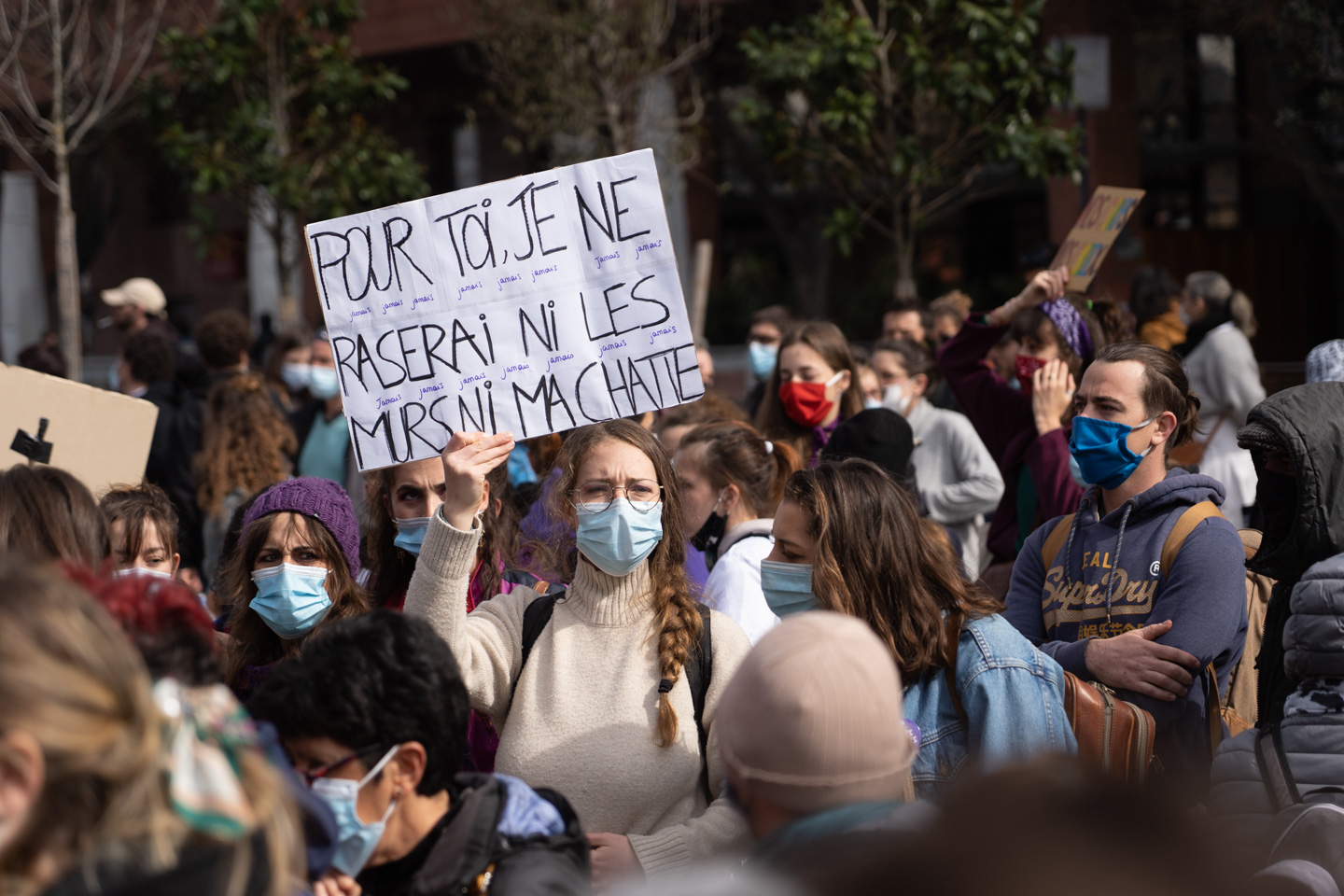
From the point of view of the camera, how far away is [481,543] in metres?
4.26

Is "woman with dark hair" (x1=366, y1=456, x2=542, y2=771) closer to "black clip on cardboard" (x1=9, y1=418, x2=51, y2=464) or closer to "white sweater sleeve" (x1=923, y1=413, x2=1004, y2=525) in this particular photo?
"black clip on cardboard" (x1=9, y1=418, x2=51, y2=464)

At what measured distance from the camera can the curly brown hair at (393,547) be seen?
167 inches

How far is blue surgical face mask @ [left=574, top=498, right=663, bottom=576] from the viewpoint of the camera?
347 cm

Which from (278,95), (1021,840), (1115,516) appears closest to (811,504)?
(1115,516)

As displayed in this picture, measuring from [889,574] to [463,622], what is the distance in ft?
3.48

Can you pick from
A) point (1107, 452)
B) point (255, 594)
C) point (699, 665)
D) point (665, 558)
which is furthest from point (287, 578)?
point (1107, 452)

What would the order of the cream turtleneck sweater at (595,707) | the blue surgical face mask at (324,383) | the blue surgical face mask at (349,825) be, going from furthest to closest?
the blue surgical face mask at (324,383) → the cream turtleneck sweater at (595,707) → the blue surgical face mask at (349,825)

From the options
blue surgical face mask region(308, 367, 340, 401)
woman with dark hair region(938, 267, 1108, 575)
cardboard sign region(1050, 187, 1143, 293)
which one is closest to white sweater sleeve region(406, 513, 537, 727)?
woman with dark hair region(938, 267, 1108, 575)

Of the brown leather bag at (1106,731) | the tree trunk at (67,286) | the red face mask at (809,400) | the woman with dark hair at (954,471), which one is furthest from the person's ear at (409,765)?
the tree trunk at (67,286)

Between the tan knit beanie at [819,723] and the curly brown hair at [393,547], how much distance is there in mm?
2201

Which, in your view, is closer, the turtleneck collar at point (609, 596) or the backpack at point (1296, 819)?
the backpack at point (1296, 819)

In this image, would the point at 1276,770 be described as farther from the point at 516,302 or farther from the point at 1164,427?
the point at 516,302

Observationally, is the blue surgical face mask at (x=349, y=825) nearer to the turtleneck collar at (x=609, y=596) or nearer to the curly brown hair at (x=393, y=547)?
the turtleneck collar at (x=609, y=596)

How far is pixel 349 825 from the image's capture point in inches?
92.7
